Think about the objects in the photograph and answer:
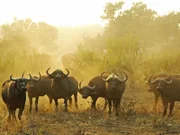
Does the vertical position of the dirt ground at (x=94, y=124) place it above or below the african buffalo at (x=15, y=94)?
below

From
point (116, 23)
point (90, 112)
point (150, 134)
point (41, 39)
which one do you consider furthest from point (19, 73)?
point (41, 39)

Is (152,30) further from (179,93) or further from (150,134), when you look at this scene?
(150,134)

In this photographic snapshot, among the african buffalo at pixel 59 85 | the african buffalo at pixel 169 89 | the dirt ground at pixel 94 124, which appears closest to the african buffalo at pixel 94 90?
the dirt ground at pixel 94 124

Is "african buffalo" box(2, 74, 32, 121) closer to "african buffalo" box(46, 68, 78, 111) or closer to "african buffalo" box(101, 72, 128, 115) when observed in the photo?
"african buffalo" box(46, 68, 78, 111)

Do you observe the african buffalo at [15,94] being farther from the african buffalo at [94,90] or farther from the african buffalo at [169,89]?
the african buffalo at [169,89]

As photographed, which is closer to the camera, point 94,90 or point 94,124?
point 94,124

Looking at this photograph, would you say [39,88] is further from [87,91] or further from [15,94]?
[15,94]

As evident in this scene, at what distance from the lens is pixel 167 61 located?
68.9 ft

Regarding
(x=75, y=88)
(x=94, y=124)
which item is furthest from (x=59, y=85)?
(x=94, y=124)

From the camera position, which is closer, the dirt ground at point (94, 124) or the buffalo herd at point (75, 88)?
the dirt ground at point (94, 124)

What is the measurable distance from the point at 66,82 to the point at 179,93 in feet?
15.3

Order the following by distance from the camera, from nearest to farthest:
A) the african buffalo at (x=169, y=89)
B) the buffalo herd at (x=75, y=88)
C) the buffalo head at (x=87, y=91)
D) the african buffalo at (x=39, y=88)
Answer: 1. the buffalo herd at (x=75, y=88)
2. the african buffalo at (x=169, y=89)
3. the buffalo head at (x=87, y=91)
4. the african buffalo at (x=39, y=88)

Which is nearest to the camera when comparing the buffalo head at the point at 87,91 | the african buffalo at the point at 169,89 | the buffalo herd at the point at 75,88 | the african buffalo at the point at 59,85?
the buffalo herd at the point at 75,88

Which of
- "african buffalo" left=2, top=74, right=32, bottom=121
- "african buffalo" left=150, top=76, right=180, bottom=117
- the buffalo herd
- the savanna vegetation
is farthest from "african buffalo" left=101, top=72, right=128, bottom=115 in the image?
"african buffalo" left=2, top=74, right=32, bottom=121
